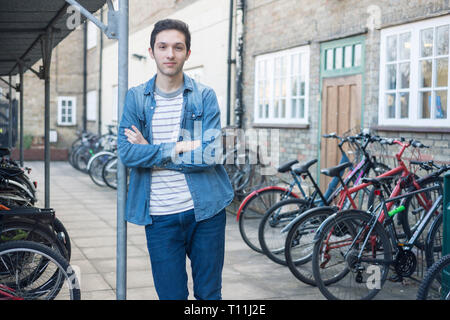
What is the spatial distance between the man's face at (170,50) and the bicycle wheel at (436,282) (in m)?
Result: 1.95

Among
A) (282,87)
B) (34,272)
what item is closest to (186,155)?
(34,272)

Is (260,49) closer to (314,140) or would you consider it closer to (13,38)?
(314,140)

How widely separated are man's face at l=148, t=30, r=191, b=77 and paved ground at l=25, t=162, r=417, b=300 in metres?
2.54

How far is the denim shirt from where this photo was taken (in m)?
2.88

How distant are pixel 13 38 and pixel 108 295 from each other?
12.6 feet

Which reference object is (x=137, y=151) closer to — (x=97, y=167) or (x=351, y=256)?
(x=351, y=256)

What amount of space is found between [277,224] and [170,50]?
342cm

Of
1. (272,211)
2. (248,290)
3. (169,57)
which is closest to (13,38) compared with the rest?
(272,211)

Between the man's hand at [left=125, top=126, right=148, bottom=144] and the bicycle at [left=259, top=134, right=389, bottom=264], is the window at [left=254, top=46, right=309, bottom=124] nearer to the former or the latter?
the bicycle at [left=259, top=134, right=389, bottom=264]

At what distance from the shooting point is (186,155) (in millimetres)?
2891

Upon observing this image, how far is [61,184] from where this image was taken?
1357 cm

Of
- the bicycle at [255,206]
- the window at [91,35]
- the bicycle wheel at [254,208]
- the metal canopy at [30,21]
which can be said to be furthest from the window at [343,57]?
the window at [91,35]

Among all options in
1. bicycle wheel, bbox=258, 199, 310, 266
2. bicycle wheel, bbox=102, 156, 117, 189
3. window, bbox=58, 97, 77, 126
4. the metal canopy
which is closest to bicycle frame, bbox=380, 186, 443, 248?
bicycle wheel, bbox=258, 199, 310, 266

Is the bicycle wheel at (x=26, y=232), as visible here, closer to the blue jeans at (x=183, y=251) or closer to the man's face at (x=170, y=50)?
the blue jeans at (x=183, y=251)
